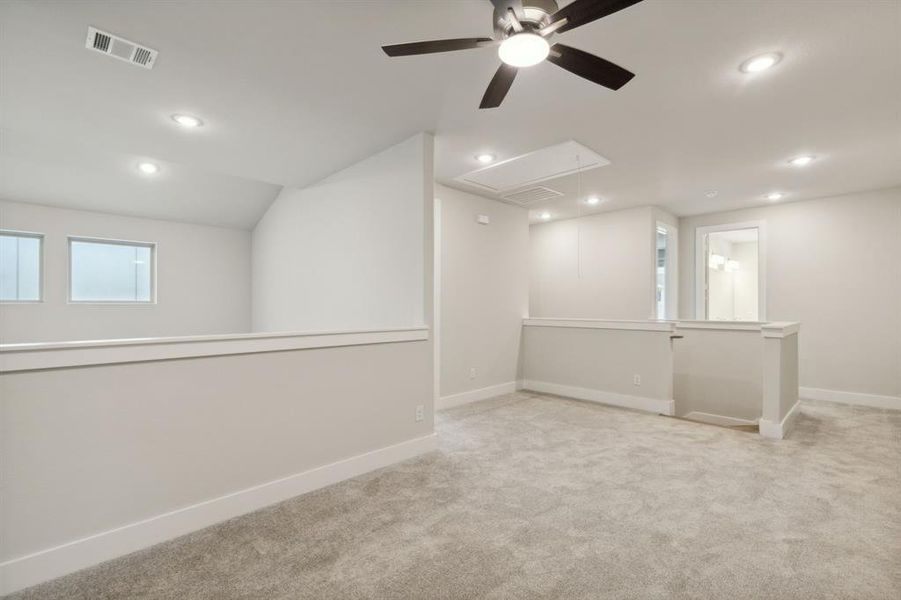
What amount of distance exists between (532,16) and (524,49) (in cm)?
12

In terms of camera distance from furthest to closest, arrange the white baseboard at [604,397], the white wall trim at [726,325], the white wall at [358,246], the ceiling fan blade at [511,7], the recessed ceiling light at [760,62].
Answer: the white baseboard at [604,397], the white wall trim at [726,325], the white wall at [358,246], the recessed ceiling light at [760,62], the ceiling fan blade at [511,7]

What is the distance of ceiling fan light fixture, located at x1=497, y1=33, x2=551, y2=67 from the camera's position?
1652mm

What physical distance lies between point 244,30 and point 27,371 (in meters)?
1.87

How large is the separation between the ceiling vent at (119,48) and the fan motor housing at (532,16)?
6.20 ft

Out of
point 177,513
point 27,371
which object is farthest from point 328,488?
point 27,371

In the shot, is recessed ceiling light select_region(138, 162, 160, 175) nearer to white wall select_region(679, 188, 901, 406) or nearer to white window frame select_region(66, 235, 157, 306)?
white window frame select_region(66, 235, 157, 306)

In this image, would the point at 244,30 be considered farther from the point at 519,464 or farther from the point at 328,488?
the point at 519,464

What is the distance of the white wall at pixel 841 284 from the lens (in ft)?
15.6

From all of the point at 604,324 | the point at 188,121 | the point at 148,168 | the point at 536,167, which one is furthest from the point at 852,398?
the point at 148,168

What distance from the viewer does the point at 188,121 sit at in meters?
3.07

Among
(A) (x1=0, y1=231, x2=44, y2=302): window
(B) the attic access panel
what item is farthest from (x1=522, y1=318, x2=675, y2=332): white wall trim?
(A) (x1=0, y1=231, x2=44, y2=302): window

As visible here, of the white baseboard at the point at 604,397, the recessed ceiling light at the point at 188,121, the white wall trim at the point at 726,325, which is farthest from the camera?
the white baseboard at the point at 604,397

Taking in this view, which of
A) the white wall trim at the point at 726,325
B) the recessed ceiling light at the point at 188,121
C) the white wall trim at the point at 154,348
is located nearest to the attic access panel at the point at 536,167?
the white wall trim at the point at 726,325

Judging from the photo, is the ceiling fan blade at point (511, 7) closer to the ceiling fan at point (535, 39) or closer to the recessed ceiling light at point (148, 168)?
the ceiling fan at point (535, 39)
